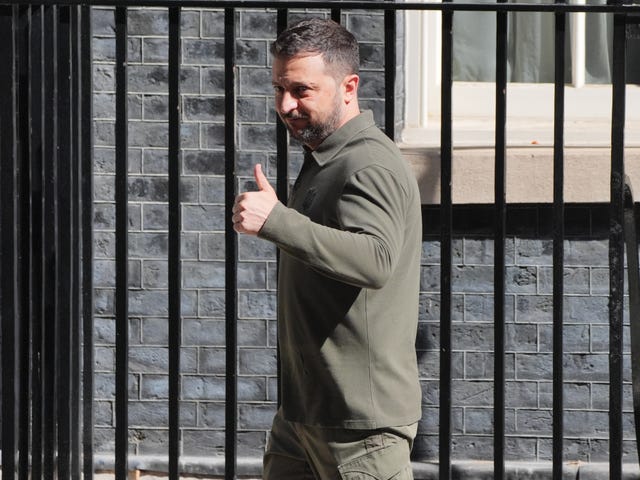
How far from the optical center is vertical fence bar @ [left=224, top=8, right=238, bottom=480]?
3.43m

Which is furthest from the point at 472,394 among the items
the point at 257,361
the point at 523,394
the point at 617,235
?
the point at 617,235

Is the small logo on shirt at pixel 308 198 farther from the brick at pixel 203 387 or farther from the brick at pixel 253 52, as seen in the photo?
the brick at pixel 203 387

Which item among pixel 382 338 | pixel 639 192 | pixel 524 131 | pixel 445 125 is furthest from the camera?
pixel 524 131

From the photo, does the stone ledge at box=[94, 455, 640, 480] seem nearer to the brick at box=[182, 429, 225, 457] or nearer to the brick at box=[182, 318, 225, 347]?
the brick at box=[182, 429, 225, 457]

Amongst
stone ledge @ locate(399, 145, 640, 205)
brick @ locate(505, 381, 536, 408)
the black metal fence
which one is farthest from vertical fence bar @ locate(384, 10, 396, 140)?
brick @ locate(505, 381, 536, 408)

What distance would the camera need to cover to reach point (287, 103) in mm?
2986

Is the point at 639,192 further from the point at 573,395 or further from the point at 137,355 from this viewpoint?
the point at 137,355

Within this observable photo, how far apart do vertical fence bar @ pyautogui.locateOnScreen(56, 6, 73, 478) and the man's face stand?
2.98 feet

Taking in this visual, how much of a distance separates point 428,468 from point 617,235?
2550mm

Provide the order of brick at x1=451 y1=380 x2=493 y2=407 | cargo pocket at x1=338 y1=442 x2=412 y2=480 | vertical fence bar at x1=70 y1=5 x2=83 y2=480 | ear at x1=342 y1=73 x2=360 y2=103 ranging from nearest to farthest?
cargo pocket at x1=338 y1=442 x2=412 y2=480, ear at x1=342 y1=73 x2=360 y2=103, vertical fence bar at x1=70 y1=5 x2=83 y2=480, brick at x1=451 y1=380 x2=493 y2=407

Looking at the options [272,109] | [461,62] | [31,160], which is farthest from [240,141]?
[31,160]

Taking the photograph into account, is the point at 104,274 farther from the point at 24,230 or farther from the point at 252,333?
the point at 24,230

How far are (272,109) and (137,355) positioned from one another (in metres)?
1.37

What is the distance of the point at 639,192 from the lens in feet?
18.0
